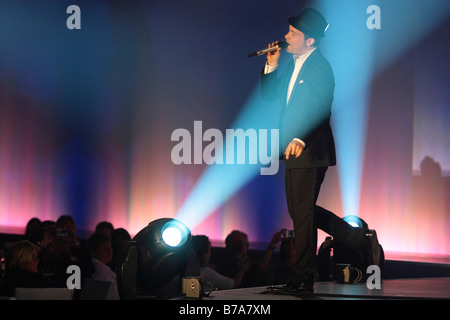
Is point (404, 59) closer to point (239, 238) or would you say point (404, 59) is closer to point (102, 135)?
point (239, 238)

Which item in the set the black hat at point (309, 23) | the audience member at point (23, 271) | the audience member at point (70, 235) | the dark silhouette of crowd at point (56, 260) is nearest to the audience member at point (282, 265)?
the dark silhouette of crowd at point (56, 260)

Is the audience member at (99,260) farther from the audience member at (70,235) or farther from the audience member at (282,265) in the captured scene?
the audience member at (282,265)

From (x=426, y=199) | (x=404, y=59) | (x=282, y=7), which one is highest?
(x=282, y=7)

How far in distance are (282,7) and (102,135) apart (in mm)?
2570

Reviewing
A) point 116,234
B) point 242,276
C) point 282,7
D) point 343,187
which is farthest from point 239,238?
point 282,7

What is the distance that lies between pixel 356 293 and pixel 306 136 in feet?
2.24

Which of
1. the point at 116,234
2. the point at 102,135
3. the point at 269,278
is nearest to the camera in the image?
the point at 269,278

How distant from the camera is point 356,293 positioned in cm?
249

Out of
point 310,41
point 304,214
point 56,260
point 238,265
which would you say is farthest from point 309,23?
point 56,260

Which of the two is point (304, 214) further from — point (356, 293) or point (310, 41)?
point (310, 41)

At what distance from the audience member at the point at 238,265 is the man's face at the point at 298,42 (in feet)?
6.20

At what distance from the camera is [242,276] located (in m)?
3.96

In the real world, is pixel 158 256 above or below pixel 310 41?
below

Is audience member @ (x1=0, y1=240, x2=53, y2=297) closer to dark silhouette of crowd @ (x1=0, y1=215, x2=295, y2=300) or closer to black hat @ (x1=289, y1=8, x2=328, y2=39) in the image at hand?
dark silhouette of crowd @ (x1=0, y1=215, x2=295, y2=300)
